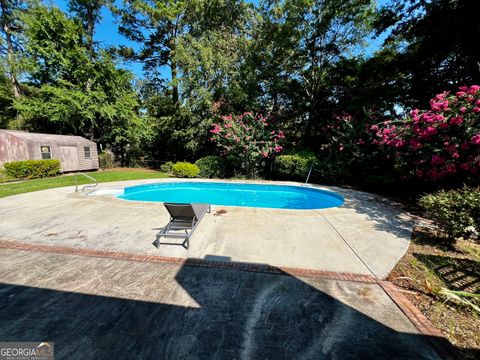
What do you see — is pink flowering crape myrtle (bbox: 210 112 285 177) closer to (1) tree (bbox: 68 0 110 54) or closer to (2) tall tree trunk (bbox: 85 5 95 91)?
(2) tall tree trunk (bbox: 85 5 95 91)

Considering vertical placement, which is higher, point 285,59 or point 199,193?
point 285,59

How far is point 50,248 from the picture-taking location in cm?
367

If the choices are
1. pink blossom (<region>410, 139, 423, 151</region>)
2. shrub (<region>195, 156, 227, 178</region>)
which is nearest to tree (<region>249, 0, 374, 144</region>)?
shrub (<region>195, 156, 227, 178</region>)

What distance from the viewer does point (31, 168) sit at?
1123cm

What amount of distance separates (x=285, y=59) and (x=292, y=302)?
1588 cm

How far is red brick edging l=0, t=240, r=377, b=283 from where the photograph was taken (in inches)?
120

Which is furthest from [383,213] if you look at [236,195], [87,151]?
[87,151]

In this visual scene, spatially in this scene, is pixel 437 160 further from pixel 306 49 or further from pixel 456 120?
pixel 306 49

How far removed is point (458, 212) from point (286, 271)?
3430mm

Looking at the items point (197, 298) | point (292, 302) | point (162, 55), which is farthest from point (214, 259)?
point (162, 55)

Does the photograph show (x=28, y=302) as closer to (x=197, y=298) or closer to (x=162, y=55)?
(x=197, y=298)

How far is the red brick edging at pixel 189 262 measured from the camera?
3.05m

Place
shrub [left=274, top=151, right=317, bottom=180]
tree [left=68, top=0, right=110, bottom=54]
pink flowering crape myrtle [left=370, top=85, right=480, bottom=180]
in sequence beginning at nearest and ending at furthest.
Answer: pink flowering crape myrtle [left=370, top=85, right=480, bottom=180]
shrub [left=274, top=151, right=317, bottom=180]
tree [left=68, top=0, right=110, bottom=54]

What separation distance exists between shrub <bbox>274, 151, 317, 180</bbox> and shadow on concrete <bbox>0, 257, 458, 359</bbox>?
986cm
